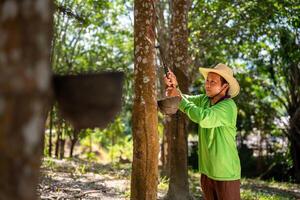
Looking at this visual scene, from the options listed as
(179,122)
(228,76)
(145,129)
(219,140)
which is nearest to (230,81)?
(228,76)

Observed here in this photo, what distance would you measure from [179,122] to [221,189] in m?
2.53

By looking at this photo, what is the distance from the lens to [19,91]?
1.60 m

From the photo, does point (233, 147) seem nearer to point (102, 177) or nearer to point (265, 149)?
point (102, 177)

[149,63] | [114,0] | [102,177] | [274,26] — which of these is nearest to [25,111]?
[149,63]

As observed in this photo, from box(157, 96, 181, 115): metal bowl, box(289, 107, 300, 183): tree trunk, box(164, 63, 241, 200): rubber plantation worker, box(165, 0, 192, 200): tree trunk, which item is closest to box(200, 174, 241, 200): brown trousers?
box(164, 63, 241, 200): rubber plantation worker

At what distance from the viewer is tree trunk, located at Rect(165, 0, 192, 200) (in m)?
7.04

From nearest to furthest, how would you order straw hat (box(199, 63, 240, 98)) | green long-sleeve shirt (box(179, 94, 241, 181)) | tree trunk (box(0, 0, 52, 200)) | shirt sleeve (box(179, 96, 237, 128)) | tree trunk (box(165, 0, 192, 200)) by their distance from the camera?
tree trunk (box(0, 0, 52, 200))
shirt sleeve (box(179, 96, 237, 128))
green long-sleeve shirt (box(179, 94, 241, 181))
straw hat (box(199, 63, 240, 98))
tree trunk (box(165, 0, 192, 200))

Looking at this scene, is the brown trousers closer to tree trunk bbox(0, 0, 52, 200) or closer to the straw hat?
the straw hat

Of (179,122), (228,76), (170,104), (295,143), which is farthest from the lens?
(295,143)

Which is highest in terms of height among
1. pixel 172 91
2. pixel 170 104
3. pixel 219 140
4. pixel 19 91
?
pixel 172 91

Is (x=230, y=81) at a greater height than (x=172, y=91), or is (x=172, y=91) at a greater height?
(x=230, y=81)

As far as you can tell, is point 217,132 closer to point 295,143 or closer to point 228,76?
point 228,76

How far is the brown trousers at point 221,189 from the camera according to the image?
4586 mm

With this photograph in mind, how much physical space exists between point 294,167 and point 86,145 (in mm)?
11905
